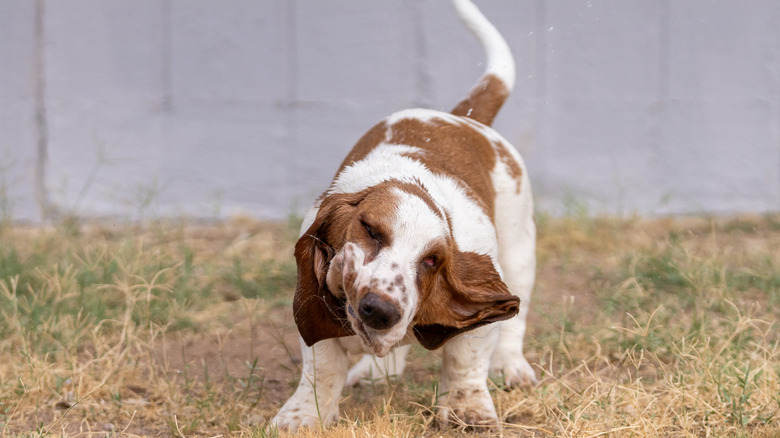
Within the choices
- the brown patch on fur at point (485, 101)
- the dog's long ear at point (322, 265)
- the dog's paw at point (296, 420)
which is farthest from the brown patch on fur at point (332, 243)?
the brown patch on fur at point (485, 101)

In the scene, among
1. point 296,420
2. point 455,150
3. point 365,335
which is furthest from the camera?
point 455,150

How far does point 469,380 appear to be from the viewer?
3.20 metres

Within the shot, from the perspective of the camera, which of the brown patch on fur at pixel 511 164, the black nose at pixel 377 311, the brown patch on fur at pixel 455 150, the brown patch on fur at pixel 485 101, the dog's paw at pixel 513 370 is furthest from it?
the brown patch on fur at pixel 485 101

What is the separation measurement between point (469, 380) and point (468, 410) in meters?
0.10

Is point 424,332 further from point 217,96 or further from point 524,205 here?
point 217,96

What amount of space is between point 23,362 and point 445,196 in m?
1.85

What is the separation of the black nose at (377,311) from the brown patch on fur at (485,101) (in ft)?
5.85

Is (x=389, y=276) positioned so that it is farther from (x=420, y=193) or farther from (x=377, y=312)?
(x=420, y=193)

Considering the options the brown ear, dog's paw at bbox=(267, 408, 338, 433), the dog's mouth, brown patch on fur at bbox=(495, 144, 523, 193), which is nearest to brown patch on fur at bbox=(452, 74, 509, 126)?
brown patch on fur at bbox=(495, 144, 523, 193)

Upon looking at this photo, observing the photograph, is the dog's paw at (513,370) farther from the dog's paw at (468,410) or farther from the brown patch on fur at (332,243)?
the brown patch on fur at (332,243)

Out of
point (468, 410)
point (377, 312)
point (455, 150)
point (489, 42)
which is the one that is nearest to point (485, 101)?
point (489, 42)

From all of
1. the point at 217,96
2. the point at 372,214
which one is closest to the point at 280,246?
the point at 217,96

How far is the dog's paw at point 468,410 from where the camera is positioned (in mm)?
3178

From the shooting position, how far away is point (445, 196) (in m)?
3.08
